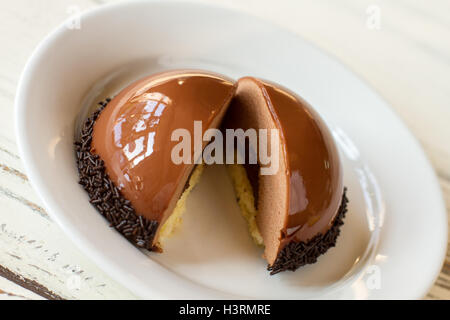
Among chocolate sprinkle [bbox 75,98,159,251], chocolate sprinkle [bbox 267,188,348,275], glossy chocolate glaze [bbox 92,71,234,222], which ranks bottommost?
chocolate sprinkle [bbox 267,188,348,275]

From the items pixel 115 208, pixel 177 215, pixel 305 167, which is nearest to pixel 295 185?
pixel 305 167

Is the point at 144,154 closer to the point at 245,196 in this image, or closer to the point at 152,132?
the point at 152,132

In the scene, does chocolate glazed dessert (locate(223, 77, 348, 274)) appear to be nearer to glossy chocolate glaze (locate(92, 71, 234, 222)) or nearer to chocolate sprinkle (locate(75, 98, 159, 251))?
glossy chocolate glaze (locate(92, 71, 234, 222))

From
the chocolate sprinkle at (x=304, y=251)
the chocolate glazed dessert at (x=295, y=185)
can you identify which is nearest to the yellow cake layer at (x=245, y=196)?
the chocolate glazed dessert at (x=295, y=185)

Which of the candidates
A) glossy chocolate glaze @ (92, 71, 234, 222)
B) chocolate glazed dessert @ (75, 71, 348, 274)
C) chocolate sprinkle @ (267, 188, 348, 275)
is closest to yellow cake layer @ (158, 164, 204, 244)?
chocolate glazed dessert @ (75, 71, 348, 274)

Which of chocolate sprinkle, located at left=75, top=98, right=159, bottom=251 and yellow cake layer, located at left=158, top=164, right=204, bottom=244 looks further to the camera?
yellow cake layer, located at left=158, top=164, right=204, bottom=244
